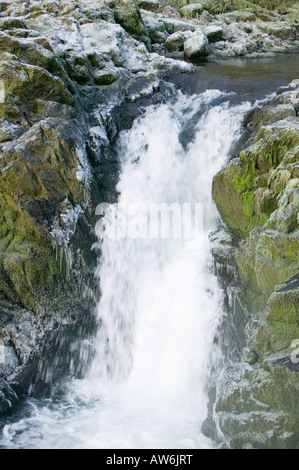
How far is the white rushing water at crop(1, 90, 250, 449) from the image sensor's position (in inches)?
296

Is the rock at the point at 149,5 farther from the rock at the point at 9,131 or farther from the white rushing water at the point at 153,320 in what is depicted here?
the rock at the point at 9,131

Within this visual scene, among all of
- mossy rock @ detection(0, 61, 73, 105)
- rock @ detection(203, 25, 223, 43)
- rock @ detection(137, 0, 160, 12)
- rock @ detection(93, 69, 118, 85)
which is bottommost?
mossy rock @ detection(0, 61, 73, 105)

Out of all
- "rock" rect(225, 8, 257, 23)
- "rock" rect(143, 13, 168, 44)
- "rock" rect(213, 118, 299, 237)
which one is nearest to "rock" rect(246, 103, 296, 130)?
"rock" rect(213, 118, 299, 237)

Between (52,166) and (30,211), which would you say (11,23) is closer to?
(52,166)

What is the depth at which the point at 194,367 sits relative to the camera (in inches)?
332

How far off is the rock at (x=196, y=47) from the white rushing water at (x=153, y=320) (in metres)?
9.69

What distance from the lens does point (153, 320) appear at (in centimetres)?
933

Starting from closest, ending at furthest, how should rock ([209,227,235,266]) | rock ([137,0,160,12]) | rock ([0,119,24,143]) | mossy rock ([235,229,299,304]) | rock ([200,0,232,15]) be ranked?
mossy rock ([235,229,299,304]), rock ([209,227,235,266]), rock ([0,119,24,143]), rock ([137,0,160,12]), rock ([200,0,232,15])

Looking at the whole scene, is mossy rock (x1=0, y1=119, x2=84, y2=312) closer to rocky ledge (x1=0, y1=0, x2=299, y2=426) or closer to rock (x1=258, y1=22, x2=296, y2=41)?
rocky ledge (x1=0, y1=0, x2=299, y2=426)

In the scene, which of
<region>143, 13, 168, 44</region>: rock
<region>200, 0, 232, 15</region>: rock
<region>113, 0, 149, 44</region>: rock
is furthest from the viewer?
<region>200, 0, 232, 15</region>: rock

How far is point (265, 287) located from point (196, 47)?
17.2 m

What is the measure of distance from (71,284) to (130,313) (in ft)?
5.28

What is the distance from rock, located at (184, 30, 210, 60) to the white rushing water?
969cm

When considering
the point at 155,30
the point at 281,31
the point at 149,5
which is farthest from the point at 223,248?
the point at 281,31
